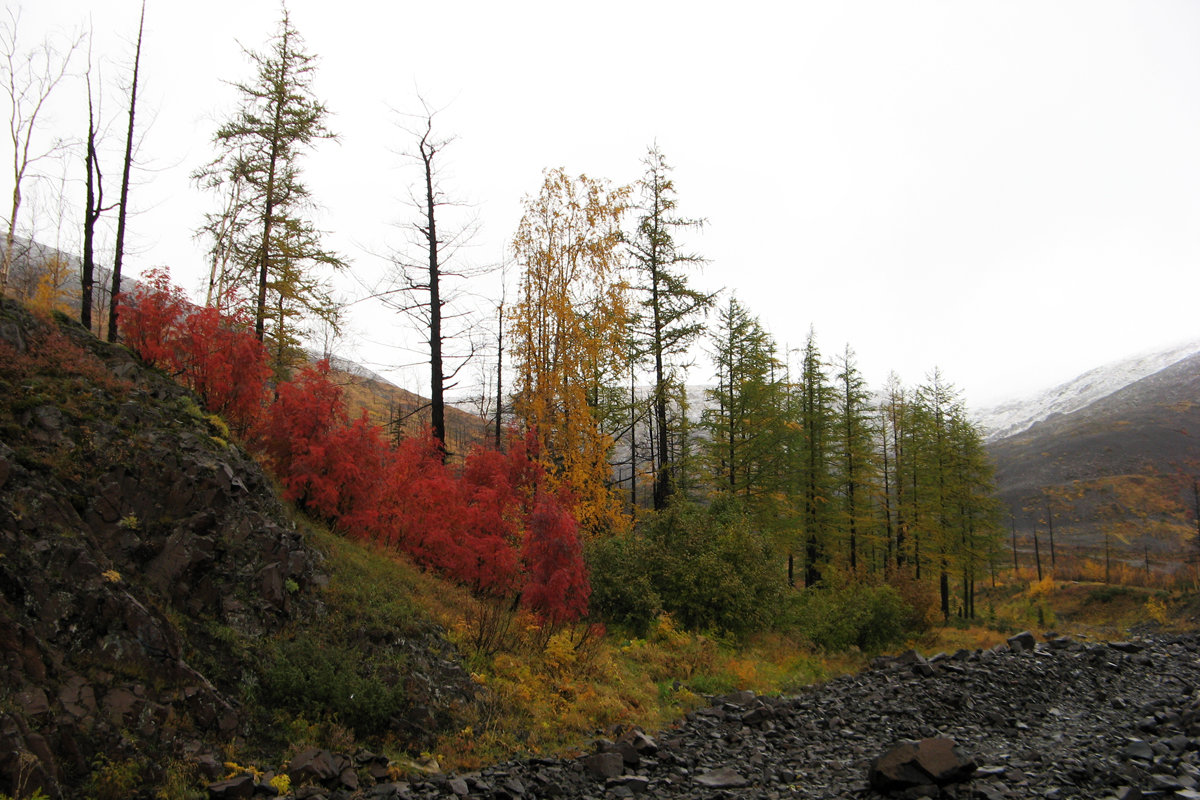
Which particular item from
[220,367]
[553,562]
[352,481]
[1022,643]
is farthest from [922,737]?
[220,367]

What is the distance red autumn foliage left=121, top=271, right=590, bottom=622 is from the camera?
1012cm

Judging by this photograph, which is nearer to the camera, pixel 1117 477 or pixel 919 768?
pixel 919 768

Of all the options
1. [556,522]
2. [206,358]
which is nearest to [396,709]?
[556,522]

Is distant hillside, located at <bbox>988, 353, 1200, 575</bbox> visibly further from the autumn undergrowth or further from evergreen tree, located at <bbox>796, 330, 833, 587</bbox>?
the autumn undergrowth

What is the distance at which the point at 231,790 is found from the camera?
514cm

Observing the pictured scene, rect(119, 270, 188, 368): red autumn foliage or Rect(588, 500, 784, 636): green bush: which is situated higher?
Rect(119, 270, 188, 368): red autumn foliage

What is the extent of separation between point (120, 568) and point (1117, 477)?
409ft

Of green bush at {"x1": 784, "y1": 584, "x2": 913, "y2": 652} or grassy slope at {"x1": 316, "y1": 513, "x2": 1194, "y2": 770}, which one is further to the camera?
green bush at {"x1": 784, "y1": 584, "x2": 913, "y2": 652}

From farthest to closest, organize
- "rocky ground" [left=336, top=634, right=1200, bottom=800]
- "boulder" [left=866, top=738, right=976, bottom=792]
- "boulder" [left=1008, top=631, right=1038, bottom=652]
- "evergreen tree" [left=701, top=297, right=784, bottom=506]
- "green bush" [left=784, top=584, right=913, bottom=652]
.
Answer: "evergreen tree" [left=701, top=297, right=784, bottom=506]
"green bush" [left=784, top=584, right=913, bottom=652]
"boulder" [left=1008, top=631, right=1038, bottom=652]
"rocky ground" [left=336, top=634, right=1200, bottom=800]
"boulder" [left=866, top=738, right=976, bottom=792]

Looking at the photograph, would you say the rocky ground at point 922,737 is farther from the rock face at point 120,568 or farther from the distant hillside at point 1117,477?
the distant hillside at point 1117,477

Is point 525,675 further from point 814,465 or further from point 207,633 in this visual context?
point 814,465

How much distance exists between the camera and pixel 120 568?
21.0 feet

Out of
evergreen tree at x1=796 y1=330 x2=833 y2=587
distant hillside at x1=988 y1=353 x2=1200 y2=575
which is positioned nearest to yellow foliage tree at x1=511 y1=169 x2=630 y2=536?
evergreen tree at x1=796 y1=330 x2=833 y2=587

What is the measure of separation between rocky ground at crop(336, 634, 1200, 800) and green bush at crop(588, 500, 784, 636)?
10.8ft
